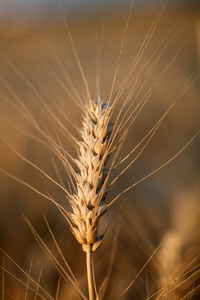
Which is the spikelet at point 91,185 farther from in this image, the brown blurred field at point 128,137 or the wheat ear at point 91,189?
the brown blurred field at point 128,137

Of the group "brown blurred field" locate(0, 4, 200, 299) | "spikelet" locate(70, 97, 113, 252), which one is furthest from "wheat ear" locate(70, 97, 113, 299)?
"brown blurred field" locate(0, 4, 200, 299)

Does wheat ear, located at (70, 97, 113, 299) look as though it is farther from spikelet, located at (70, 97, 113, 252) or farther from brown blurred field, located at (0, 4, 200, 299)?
brown blurred field, located at (0, 4, 200, 299)

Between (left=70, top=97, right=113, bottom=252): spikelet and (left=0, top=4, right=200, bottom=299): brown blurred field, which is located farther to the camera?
(left=0, top=4, right=200, bottom=299): brown blurred field

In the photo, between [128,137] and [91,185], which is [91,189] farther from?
[128,137]

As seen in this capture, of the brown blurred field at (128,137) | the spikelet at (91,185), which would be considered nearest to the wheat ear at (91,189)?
the spikelet at (91,185)

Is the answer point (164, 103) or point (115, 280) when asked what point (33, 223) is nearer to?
point (115, 280)
